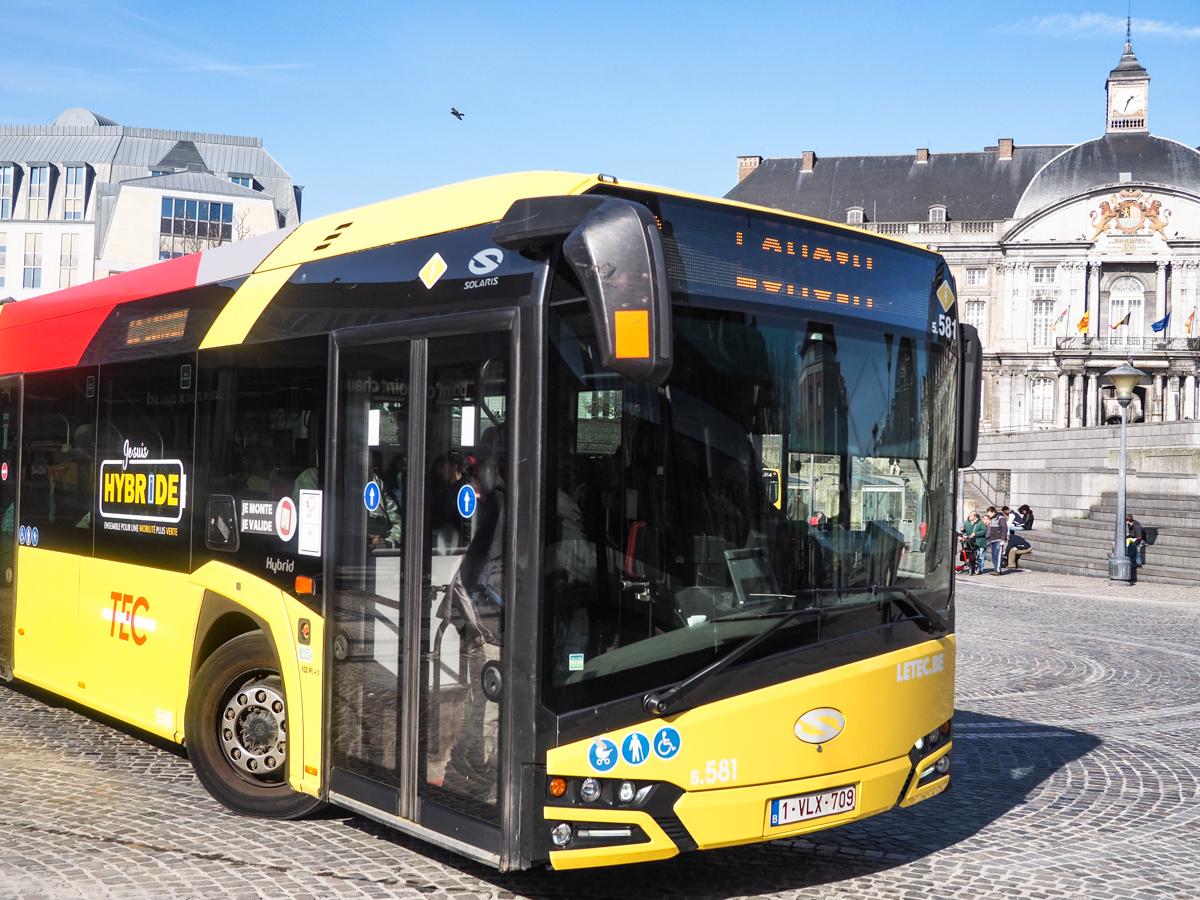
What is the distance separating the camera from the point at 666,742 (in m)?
4.74

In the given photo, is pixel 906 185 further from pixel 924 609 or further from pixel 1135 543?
pixel 924 609

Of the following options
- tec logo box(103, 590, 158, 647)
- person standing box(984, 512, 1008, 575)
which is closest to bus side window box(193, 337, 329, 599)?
tec logo box(103, 590, 158, 647)

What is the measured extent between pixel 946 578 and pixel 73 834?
158 inches

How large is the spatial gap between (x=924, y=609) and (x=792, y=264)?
59.2 inches

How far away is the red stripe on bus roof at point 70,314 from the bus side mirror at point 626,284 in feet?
12.2

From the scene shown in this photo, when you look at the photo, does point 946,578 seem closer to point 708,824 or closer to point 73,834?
point 708,824

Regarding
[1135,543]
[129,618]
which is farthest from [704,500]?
[1135,543]

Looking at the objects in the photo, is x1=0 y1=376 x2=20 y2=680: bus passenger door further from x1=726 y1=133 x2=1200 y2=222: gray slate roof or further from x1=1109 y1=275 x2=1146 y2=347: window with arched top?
x1=1109 y1=275 x2=1146 y2=347: window with arched top

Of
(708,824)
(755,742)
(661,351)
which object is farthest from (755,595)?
(661,351)

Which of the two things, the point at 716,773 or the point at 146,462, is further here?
the point at 146,462

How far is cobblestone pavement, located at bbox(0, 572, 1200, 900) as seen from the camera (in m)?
5.50

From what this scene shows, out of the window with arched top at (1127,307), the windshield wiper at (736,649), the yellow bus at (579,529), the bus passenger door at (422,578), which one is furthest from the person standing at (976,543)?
the window with arched top at (1127,307)

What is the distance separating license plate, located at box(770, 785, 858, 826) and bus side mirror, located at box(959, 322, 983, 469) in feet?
5.36

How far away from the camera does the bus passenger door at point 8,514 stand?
9.15 metres
